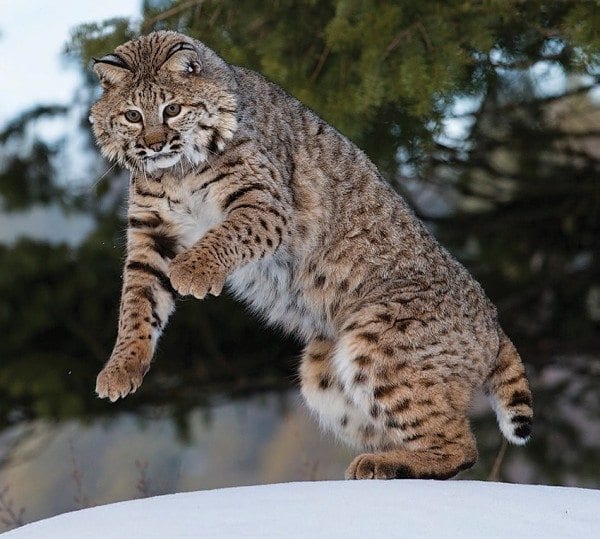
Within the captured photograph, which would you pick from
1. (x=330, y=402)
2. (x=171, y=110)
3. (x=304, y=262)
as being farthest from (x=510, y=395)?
(x=171, y=110)

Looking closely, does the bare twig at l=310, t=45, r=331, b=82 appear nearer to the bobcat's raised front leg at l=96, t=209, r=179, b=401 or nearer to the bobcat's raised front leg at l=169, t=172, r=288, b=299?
the bobcat's raised front leg at l=169, t=172, r=288, b=299

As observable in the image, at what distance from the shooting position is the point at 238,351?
851 centimetres

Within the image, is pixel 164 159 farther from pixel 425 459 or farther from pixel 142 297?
pixel 425 459

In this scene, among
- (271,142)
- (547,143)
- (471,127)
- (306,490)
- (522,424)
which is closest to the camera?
(306,490)

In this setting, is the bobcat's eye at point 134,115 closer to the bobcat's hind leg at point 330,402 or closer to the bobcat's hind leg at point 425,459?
the bobcat's hind leg at point 330,402

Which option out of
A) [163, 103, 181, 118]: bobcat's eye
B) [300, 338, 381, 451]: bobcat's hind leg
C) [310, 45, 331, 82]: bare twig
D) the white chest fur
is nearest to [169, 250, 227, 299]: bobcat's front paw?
the white chest fur

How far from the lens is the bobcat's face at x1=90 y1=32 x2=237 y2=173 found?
166 inches

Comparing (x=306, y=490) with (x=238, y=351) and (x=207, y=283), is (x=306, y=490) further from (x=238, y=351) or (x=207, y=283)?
(x=238, y=351)

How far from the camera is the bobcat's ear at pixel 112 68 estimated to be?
4.32 metres

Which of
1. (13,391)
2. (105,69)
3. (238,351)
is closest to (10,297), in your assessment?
(13,391)

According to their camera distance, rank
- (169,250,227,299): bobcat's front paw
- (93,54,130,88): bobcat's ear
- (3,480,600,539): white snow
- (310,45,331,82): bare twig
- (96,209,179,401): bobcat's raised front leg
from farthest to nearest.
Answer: (310,45,331,82): bare twig, (93,54,130,88): bobcat's ear, (96,209,179,401): bobcat's raised front leg, (169,250,227,299): bobcat's front paw, (3,480,600,539): white snow

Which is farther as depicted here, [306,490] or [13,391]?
[13,391]

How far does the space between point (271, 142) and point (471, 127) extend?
2688 mm

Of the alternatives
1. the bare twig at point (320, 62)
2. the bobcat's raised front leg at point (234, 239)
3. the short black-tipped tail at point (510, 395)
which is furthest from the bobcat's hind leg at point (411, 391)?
the bare twig at point (320, 62)
